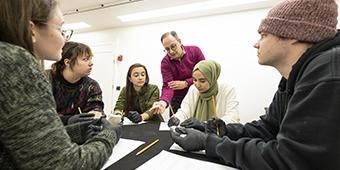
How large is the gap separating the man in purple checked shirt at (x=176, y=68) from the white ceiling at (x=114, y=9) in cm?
121

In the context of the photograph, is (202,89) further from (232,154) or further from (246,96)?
(246,96)

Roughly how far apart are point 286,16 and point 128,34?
4.02 metres

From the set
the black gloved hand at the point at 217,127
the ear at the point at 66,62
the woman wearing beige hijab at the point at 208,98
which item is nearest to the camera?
the black gloved hand at the point at 217,127

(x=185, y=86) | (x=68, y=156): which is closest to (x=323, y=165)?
(x=68, y=156)

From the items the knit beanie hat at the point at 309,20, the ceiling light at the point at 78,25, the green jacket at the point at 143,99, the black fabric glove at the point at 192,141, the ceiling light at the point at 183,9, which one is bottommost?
the green jacket at the point at 143,99

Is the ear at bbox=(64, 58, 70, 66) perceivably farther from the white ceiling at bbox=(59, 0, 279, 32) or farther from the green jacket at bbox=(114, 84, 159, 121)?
the white ceiling at bbox=(59, 0, 279, 32)

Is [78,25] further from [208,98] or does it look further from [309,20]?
[309,20]

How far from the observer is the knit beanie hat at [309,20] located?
0.71 meters

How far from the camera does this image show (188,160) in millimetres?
793

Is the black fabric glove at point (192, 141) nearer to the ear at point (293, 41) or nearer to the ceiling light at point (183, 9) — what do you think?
the ear at point (293, 41)

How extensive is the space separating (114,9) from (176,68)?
74.1 inches

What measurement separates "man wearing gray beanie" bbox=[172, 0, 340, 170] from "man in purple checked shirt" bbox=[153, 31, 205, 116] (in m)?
1.40

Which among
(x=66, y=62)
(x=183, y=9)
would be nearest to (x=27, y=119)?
(x=66, y=62)

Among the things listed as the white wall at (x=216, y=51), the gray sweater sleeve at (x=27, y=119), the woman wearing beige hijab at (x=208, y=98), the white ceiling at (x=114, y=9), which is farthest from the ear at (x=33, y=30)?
the white wall at (x=216, y=51)
